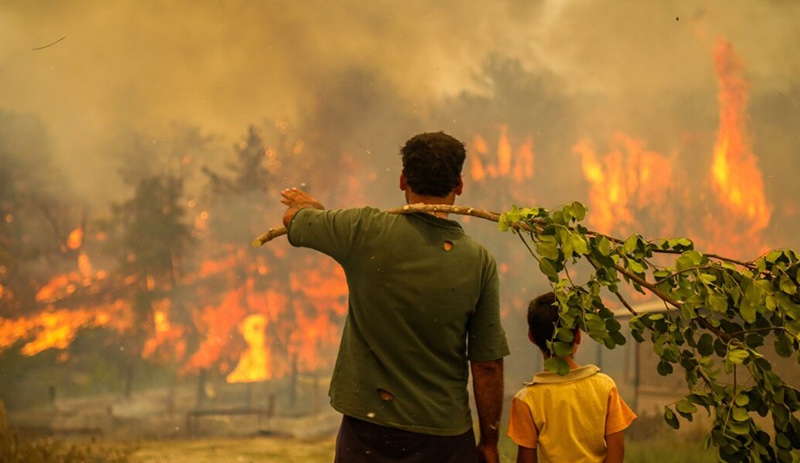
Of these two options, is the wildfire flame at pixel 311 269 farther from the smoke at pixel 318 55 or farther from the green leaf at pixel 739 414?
the green leaf at pixel 739 414

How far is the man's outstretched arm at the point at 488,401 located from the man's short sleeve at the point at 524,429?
164 mm

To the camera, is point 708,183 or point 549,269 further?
point 708,183

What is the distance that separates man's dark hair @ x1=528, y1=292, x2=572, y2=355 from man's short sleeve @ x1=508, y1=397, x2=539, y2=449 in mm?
169

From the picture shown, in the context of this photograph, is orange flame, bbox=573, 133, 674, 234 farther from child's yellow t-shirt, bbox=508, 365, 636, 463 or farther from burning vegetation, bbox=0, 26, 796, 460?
child's yellow t-shirt, bbox=508, 365, 636, 463

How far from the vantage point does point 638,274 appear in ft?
6.70

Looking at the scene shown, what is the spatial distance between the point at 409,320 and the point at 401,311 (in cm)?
3

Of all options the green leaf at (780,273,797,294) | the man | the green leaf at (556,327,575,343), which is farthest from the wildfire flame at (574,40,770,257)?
the man

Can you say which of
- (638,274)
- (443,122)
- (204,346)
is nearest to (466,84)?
(443,122)

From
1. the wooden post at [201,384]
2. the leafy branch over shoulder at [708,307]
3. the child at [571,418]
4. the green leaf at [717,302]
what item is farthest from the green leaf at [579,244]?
the wooden post at [201,384]

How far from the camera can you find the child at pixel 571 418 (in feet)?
6.77

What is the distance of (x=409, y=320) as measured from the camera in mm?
1812

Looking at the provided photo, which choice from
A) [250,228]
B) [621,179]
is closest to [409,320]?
[250,228]

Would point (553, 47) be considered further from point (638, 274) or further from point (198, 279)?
point (638, 274)

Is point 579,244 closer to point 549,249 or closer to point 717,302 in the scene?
point 549,249
